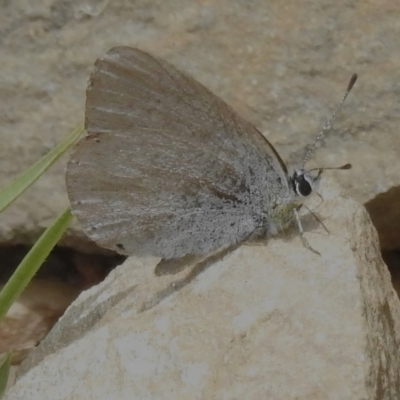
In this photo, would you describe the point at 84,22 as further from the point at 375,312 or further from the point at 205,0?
the point at 375,312

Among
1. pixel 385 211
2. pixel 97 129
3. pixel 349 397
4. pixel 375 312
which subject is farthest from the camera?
pixel 385 211

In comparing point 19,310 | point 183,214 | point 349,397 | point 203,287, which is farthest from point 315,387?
point 19,310

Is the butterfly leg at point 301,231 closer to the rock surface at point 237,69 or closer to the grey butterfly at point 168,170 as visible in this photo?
the grey butterfly at point 168,170

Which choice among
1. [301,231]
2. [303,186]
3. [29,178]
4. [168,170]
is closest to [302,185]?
[303,186]

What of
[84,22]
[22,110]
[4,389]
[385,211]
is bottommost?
[385,211]

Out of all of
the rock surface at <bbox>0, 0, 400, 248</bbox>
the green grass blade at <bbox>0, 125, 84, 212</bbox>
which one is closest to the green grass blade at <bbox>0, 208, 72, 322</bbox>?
the green grass blade at <bbox>0, 125, 84, 212</bbox>

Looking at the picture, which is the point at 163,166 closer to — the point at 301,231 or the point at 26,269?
the point at 301,231

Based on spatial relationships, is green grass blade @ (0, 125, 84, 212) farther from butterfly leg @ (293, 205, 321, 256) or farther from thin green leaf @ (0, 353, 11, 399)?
butterfly leg @ (293, 205, 321, 256)
